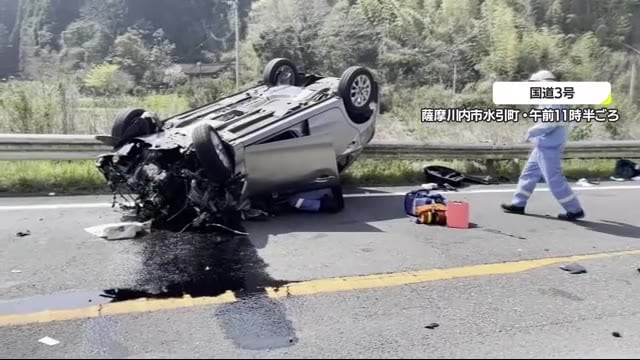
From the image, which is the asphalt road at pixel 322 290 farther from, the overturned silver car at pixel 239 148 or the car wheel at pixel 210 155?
the car wheel at pixel 210 155

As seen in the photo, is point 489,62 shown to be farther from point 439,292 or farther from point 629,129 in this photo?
point 439,292

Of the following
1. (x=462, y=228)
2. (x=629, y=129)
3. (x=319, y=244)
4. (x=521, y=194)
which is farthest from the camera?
(x=629, y=129)

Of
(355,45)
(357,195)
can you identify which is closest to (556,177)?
(357,195)

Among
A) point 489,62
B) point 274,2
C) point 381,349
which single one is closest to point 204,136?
point 381,349

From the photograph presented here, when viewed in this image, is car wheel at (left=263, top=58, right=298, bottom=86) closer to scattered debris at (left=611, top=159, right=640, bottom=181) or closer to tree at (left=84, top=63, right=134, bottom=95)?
scattered debris at (left=611, top=159, right=640, bottom=181)

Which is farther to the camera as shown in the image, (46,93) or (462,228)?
(46,93)

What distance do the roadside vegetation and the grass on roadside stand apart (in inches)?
260

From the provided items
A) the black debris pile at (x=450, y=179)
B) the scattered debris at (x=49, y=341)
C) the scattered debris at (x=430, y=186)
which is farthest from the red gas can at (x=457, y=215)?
the scattered debris at (x=49, y=341)

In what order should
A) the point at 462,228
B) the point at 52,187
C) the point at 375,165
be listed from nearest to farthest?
the point at 462,228
the point at 52,187
the point at 375,165

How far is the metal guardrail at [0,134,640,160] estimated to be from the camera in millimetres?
7055

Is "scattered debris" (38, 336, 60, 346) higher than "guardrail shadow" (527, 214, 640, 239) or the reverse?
higher

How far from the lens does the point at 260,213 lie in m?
5.88

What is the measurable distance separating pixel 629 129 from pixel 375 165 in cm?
997

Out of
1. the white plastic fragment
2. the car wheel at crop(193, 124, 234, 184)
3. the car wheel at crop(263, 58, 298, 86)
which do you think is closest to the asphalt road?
the car wheel at crop(193, 124, 234, 184)
